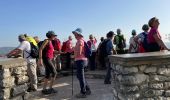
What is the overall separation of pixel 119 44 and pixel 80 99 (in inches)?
257

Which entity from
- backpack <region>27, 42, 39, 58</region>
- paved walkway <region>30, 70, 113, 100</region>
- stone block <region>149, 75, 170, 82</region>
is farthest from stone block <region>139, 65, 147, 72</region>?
backpack <region>27, 42, 39, 58</region>

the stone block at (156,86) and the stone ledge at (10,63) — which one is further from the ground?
the stone ledge at (10,63)

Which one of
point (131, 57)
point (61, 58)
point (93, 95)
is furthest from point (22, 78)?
point (61, 58)

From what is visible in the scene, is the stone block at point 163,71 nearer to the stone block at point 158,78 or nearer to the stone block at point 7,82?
the stone block at point 158,78

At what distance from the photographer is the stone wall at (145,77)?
6.07 metres

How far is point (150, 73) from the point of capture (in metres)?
6.14

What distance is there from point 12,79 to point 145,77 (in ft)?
9.95

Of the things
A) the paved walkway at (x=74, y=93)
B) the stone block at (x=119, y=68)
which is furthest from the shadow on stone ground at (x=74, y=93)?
the stone block at (x=119, y=68)

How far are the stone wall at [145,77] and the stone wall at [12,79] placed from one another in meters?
2.53

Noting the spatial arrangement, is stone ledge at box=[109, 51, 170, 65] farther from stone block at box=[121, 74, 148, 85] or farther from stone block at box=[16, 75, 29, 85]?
stone block at box=[16, 75, 29, 85]

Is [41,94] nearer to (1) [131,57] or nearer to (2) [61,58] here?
(1) [131,57]

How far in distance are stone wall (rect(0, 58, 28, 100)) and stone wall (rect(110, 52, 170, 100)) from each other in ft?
8.30

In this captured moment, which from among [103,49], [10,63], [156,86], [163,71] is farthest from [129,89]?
[103,49]

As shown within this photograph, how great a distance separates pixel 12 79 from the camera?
292 inches
